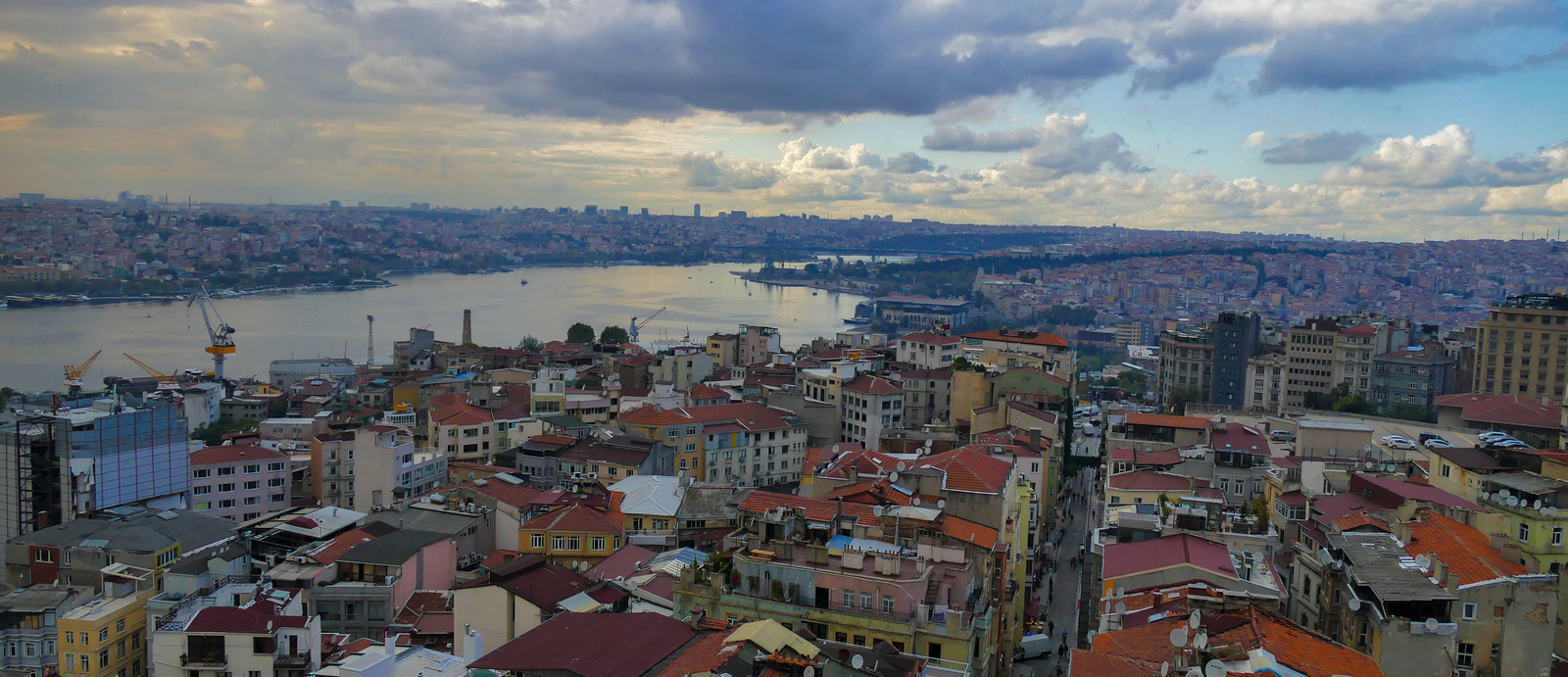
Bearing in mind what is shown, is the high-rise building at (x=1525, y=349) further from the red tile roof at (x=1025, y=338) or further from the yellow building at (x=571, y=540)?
the yellow building at (x=571, y=540)

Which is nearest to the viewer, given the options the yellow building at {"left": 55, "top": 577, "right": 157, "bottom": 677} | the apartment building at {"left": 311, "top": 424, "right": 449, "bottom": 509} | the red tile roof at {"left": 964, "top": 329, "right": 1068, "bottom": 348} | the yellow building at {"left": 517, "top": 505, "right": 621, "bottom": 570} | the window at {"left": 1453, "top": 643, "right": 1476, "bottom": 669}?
the window at {"left": 1453, "top": 643, "right": 1476, "bottom": 669}

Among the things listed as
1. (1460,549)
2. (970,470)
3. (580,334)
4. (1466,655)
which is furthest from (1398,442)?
(580,334)

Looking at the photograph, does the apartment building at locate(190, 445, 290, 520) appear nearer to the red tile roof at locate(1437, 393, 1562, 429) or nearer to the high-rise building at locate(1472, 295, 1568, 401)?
the red tile roof at locate(1437, 393, 1562, 429)

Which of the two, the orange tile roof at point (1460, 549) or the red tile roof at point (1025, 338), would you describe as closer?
the orange tile roof at point (1460, 549)

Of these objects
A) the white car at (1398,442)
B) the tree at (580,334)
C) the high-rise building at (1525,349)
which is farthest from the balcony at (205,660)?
the tree at (580,334)

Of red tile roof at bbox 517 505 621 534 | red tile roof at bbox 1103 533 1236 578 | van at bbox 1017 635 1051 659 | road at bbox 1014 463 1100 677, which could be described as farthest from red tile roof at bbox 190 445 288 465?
red tile roof at bbox 1103 533 1236 578

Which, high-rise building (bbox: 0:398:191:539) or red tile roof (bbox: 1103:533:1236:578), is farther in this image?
high-rise building (bbox: 0:398:191:539)
